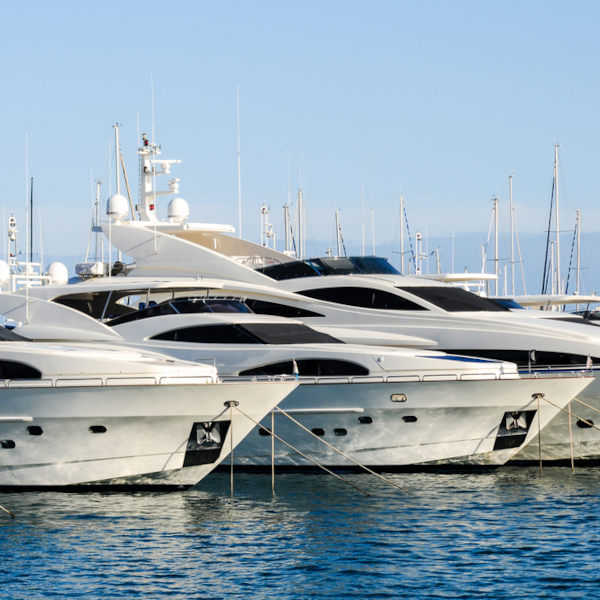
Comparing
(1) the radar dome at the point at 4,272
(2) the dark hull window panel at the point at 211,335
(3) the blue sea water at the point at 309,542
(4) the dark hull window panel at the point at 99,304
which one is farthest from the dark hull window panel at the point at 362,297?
(1) the radar dome at the point at 4,272

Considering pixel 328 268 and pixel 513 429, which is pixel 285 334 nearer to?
pixel 328 268

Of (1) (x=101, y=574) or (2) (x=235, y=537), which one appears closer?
(1) (x=101, y=574)

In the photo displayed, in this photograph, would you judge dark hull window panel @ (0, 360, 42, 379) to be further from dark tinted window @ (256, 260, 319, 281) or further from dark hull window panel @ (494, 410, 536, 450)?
dark hull window panel @ (494, 410, 536, 450)

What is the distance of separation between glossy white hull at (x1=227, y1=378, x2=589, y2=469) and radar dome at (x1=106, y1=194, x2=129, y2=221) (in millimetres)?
8890

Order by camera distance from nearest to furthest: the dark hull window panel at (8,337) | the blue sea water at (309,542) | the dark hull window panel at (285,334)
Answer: the blue sea water at (309,542) < the dark hull window panel at (8,337) < the dark hull window panel at (285,334)

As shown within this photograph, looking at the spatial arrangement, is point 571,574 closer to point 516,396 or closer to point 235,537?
point 235,537

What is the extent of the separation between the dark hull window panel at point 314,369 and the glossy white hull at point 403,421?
1.70 feet

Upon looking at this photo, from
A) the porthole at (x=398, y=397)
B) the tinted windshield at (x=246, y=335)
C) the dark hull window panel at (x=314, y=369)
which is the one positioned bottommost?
the porthole at (x=398, y=397)

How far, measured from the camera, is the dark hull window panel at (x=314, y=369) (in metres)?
17.3

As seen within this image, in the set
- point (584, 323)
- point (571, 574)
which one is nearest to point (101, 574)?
point (571, 574)

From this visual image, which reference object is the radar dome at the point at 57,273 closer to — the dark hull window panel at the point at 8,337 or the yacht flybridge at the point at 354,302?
the yacht flybridge at the point at 354,302

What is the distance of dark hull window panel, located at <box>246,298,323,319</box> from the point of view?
68.5ft

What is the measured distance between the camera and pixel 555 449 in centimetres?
1895

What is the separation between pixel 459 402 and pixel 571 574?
18.4ft
